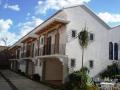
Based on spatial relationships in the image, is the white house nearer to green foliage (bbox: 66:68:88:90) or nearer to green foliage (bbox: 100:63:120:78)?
green foliage (bbox: 100:63:120:78)

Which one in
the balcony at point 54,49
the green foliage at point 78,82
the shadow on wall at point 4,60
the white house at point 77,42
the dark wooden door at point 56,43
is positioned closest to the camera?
the green foliage at point 78,82

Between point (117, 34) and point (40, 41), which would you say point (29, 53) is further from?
point (117, 34)

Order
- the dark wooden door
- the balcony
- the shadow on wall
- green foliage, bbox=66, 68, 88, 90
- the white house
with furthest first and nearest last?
the shadow on wall, the dark wooden door, the balcony, the white house, green foliage, bbox=66, 68, 88, 90

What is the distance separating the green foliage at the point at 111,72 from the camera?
26.4 metres

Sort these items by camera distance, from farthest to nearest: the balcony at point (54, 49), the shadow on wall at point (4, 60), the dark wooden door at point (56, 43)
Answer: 1. the shadow on wall at point (4, 60)
2. the dark wooden door at point (56, 43)
3. the balcony at point (54, 49)

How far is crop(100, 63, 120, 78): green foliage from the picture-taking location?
86.5 ft

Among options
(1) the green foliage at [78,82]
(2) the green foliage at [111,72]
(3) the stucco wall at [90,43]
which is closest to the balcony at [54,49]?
(3) the stucco wall at [90,43]

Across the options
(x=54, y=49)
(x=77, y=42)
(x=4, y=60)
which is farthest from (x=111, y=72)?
(x=4, y=60)

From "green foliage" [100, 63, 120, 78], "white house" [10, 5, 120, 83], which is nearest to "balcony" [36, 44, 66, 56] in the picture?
"white house" [10, 5, 120, 83]

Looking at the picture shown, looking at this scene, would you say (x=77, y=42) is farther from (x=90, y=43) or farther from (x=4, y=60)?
(x=4, y=60)

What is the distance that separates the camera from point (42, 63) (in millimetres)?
32938

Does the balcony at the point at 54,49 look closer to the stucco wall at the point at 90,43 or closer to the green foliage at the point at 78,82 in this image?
the stucco wall at the point at 90,43

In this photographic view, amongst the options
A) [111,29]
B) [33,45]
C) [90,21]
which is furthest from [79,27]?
[33,45]

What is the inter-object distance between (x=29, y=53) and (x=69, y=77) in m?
19.8
